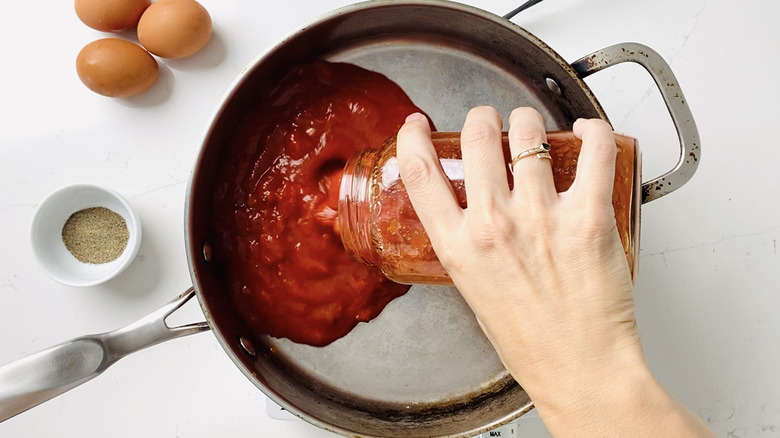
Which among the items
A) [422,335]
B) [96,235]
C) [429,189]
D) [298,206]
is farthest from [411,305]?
[96,235]

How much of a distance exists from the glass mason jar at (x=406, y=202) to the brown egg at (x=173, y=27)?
0.97 ft

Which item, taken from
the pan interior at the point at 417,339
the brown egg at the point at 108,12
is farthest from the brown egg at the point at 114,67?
the pan interior at the point at 417,339

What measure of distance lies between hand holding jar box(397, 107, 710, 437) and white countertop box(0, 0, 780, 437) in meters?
0.41

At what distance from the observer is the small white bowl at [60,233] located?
2.70 feet

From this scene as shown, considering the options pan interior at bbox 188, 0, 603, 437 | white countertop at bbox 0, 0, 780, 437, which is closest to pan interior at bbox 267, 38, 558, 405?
pan interior at bbox 188, 0, 603, 437

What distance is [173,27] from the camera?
805 mm

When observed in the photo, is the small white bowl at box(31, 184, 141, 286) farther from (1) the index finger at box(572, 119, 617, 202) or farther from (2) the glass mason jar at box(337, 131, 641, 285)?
(1) the index finger at box(572, 119, 617, 202)

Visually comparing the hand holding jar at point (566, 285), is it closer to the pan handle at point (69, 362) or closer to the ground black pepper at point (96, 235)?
the pan handle at point (69, 362)

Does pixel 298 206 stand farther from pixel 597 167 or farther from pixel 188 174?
pixel 597 167

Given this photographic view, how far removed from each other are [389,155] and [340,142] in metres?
0.13

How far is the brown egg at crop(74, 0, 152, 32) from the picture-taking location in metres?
0.82

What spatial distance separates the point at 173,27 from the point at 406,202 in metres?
0.42

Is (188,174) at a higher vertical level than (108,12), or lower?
lower

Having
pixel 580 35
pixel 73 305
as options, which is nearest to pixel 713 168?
pixel 580 35
